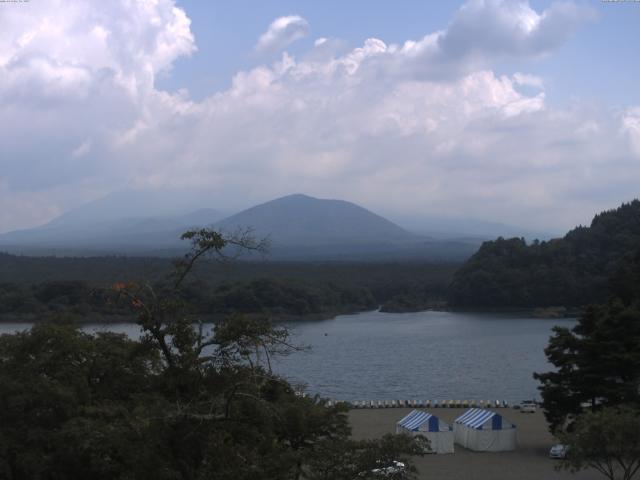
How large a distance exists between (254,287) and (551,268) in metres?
16.6

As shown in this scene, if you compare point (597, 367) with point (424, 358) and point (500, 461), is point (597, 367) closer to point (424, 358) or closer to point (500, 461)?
point (500, 461)

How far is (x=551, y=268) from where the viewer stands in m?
43.8

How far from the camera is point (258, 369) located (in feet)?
13.8

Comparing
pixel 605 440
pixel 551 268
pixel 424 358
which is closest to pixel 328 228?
pixel 551 268

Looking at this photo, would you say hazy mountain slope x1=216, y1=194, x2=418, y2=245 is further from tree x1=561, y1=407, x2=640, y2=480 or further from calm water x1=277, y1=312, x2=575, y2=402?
tree x1=561, y1=407, x2=640, y2=480

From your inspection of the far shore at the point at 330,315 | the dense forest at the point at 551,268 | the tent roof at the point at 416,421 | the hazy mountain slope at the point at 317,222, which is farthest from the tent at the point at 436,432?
the hazy mountain slope at the point at 317,222

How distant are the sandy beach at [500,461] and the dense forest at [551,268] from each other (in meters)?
27.8

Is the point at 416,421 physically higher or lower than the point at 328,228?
lower

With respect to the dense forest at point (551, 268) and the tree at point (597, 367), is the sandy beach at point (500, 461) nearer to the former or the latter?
the tree at point (597, 367)

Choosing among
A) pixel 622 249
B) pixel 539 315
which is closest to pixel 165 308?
pixel 539 315

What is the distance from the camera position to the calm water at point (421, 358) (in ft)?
66.5

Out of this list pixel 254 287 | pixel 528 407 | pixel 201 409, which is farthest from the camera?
pixel 254 287

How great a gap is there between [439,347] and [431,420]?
54.1 ft

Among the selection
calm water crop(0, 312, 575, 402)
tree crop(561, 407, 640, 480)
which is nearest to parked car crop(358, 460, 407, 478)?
tree crop(561, 407, 640, 480)
